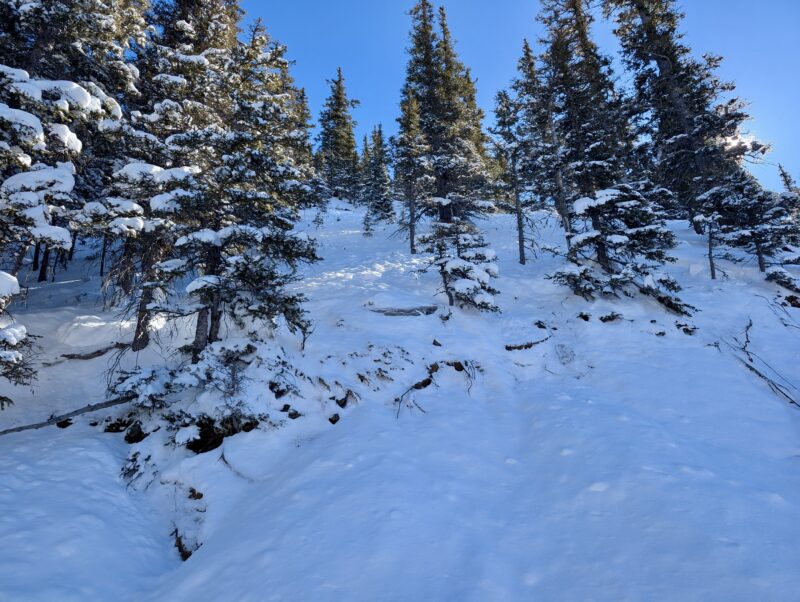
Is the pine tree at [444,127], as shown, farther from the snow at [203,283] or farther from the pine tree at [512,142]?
the snow at [203,283]

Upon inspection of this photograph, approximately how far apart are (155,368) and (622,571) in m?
8.74

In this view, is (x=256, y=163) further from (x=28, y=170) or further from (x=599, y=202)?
(x=599, y=202)

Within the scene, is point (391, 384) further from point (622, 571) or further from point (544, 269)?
point (544, 269)

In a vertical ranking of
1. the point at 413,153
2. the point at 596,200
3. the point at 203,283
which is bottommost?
the point at 203,283

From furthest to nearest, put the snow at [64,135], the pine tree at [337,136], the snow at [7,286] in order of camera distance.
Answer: the pine tree at [337,136] → the snow at [64,135] → the snow at [7,286]

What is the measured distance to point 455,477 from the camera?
5.54 m

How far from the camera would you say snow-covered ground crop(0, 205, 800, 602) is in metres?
3.71

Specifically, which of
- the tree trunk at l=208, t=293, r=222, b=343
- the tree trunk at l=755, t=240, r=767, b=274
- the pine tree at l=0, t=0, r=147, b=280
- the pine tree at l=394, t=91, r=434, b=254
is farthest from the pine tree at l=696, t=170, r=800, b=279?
the pine tree at l=0, t=0, r=147, b=280

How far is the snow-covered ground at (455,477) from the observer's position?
3.71m

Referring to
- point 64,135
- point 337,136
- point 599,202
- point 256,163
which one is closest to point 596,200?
point 599,202

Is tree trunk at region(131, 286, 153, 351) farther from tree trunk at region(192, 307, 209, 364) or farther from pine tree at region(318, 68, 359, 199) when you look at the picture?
pine tree at region(318, 68, 359, 199)

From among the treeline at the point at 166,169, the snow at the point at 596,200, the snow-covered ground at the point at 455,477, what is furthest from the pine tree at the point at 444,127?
the treeline at the point at 166,169

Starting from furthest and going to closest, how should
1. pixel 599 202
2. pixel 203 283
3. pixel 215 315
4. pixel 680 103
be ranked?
pixel 680 103 → pixel 599 202 → pixel 215 315 → pixel 203 283

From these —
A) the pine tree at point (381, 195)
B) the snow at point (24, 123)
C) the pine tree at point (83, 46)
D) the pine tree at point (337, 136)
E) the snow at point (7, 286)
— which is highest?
the pine tree at point (337, 136)
